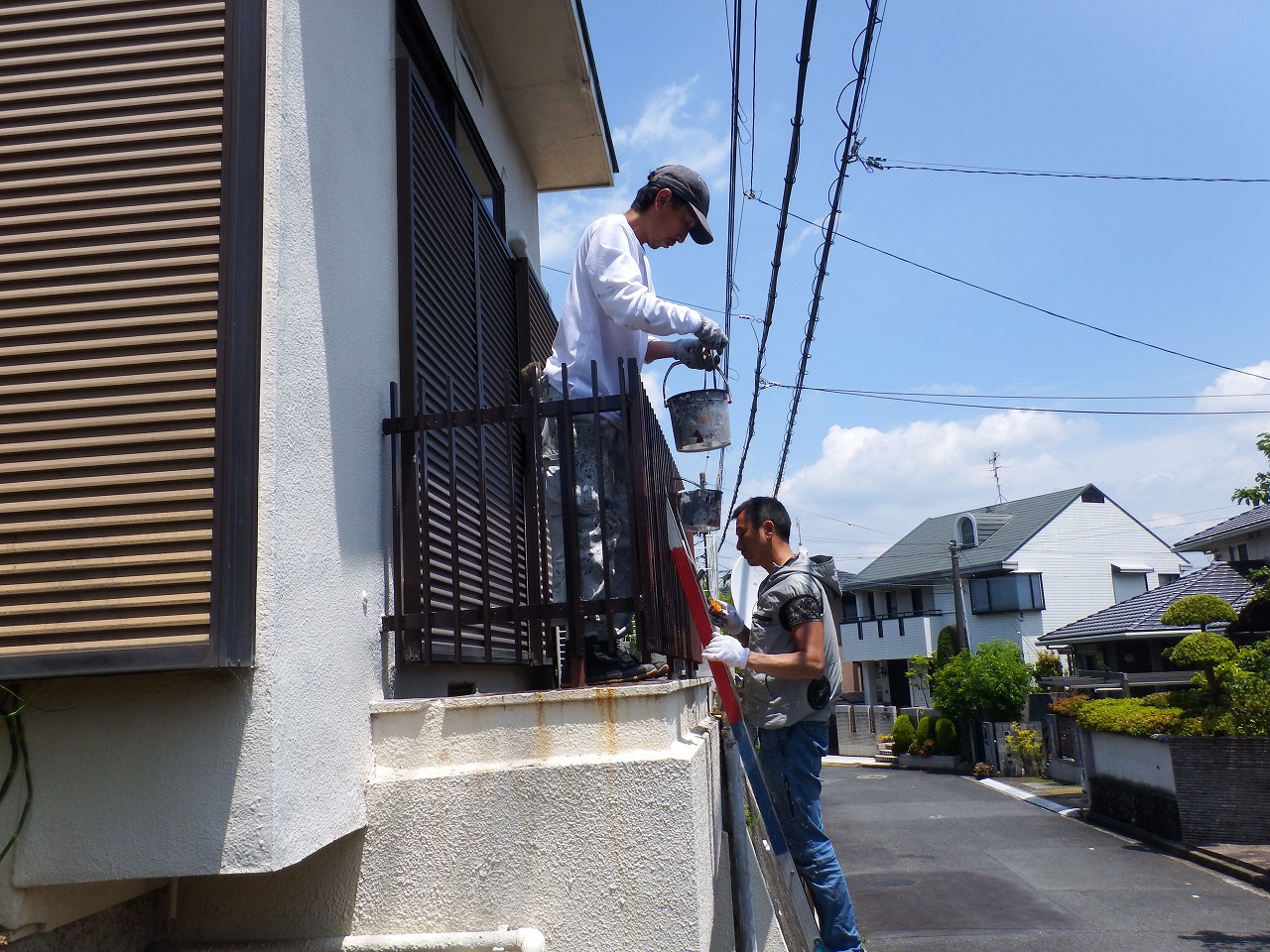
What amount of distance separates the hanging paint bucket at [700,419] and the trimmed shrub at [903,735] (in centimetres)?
3211

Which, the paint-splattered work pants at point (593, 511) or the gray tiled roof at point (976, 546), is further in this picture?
the gray tiled roof at point (976, 546)

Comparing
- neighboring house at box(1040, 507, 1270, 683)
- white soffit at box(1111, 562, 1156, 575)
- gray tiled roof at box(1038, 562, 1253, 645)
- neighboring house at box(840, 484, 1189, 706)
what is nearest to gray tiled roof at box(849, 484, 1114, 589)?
neighboring house at box(840, 484, 1189, 706)

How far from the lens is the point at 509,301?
644 cm

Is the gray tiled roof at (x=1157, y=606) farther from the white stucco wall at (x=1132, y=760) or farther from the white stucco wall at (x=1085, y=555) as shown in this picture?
the white stucco wall at (x=1085, y=555)

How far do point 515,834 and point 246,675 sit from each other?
35.8 inches

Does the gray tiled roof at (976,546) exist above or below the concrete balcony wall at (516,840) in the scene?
above

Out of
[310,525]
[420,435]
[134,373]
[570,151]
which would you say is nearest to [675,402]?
[420,435]

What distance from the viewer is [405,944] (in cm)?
296

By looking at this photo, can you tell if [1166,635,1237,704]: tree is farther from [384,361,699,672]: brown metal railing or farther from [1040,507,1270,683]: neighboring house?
[384,361,699,672]: brown metal railing

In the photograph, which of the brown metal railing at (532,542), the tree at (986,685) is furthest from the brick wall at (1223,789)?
the tree at (986,685)

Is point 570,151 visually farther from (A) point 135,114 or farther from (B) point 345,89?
(A) point 135,114

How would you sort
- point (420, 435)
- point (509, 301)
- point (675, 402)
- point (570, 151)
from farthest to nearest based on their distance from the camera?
1. point (570, 151)
2. point (509, 301)
3. point (675, 402)
4. point (420, 435)

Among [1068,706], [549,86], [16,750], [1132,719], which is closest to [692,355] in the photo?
[16,750]

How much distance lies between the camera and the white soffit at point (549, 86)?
6.70 metres
